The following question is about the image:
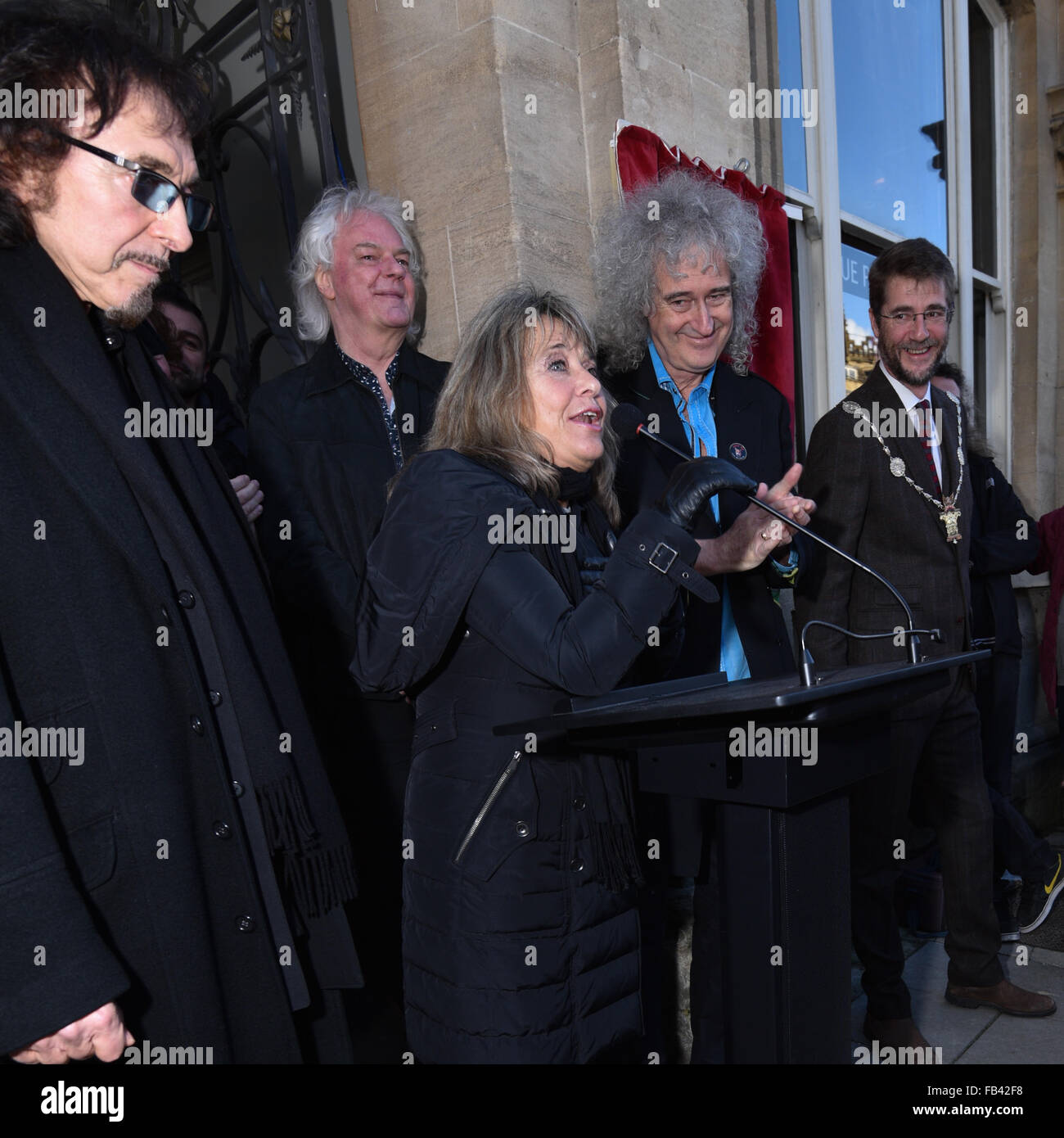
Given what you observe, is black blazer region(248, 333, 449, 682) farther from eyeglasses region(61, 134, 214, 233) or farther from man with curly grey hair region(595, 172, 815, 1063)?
eyeglasses region(61, 134, 214, 233)

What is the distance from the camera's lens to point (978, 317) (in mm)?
6609

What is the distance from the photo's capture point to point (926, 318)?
3.15m

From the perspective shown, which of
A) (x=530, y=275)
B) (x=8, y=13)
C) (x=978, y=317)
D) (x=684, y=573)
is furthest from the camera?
Answer: (x=978, y=317)

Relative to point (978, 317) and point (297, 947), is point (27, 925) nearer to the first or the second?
point (297, 947)

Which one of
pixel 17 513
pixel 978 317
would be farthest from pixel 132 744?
pixel 978 317

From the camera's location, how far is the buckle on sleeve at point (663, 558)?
1.52m

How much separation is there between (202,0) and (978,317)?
504 cm

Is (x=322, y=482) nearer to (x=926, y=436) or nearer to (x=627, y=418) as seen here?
(x=627, y=418)

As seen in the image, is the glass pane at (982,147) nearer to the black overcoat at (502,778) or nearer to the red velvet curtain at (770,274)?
the red velvet curtain at (770,274)

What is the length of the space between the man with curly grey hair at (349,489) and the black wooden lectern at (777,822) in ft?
3.45

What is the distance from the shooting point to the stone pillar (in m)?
2.95

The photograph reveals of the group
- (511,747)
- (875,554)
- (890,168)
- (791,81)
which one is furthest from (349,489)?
(890,168)

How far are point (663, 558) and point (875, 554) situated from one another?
5.89ft

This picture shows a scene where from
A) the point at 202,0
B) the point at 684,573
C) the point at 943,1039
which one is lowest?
the point at 943,1039
